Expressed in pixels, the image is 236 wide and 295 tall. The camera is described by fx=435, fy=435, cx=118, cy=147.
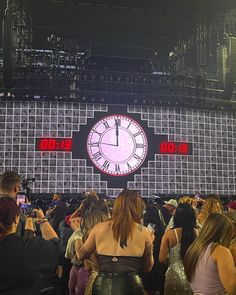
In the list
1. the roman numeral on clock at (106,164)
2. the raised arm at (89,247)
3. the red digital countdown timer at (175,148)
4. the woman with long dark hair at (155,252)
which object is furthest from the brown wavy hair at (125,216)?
the red digital countdown timer at (175,148)

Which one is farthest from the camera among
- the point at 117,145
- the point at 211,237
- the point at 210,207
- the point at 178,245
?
the point at 117,145

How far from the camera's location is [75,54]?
1410 cm

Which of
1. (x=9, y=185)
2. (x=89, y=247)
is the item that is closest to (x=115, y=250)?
(x=89, y=247)

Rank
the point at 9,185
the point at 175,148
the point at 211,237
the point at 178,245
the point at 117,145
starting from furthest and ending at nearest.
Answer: the point at 175,148, the point at 117,145, the point at 178,245, the point at 9,185, the point at 211,237

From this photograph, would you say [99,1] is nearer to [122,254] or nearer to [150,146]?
[150,146]

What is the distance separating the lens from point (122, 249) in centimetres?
295

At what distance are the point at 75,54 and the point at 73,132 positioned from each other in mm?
2805

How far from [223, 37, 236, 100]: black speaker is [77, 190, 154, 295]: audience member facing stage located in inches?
393

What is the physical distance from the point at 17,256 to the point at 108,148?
1067 cm

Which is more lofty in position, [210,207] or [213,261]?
[210,207]

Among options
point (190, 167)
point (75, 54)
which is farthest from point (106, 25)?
point (190, 167)

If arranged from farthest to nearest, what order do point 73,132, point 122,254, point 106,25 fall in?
point 106,25 < point 73,132 < point 122,254

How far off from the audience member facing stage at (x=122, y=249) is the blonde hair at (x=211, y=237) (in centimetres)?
45

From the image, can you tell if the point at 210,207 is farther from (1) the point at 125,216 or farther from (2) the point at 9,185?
(2) the point at 9,185
